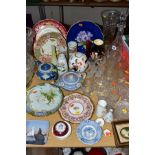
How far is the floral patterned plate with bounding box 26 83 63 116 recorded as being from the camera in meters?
1.19

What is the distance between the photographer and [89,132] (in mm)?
1119

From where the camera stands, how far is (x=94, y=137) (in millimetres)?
1107

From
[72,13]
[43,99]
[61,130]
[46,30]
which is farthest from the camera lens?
[72,13]

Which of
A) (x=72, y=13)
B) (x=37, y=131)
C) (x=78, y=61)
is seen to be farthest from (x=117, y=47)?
(x=72, y=13)

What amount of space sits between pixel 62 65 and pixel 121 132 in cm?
44

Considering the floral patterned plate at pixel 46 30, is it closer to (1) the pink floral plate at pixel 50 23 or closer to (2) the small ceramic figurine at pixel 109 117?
(1) the pink floral plate at pixel 50 23

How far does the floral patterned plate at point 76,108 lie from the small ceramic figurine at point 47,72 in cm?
14

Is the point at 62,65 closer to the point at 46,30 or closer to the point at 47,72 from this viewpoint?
the point at 47,72

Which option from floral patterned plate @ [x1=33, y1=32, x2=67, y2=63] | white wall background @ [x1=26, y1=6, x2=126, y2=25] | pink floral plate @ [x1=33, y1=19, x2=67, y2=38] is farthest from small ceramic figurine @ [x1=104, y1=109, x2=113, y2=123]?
white wall background @ [x1=26, y1=6, x2=126, y2=25]

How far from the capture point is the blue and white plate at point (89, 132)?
110cm

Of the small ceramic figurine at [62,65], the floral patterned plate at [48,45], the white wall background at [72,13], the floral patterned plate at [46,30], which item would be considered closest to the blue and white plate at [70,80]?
the small ceramic figurine at [62,65]
